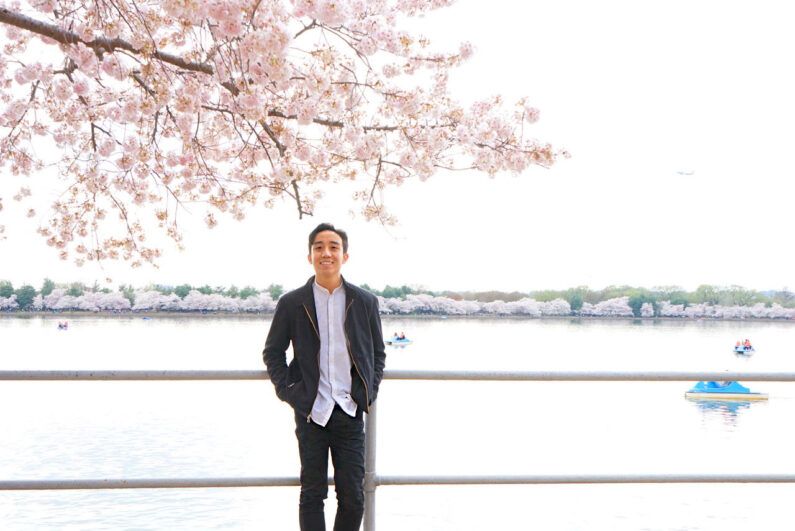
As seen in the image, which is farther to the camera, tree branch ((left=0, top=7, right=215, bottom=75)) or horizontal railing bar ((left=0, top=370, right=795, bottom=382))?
tree branch ((left=0, top=7, right=215, bottom=75))

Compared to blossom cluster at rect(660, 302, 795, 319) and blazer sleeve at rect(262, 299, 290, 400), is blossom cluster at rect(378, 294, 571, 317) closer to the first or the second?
blossom cluster at rect(660, 302, 795, 319)

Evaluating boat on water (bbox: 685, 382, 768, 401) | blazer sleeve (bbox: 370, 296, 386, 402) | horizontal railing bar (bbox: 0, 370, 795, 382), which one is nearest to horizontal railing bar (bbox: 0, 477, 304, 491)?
horizontal railing bar (bbox: 0, 370, 795, 382)

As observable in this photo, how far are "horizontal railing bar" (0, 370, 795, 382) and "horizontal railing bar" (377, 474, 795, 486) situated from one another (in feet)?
1.27

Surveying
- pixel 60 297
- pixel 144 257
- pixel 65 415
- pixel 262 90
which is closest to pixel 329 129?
pixel 262 90

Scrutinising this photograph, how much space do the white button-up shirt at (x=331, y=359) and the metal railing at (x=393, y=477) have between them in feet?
0.52

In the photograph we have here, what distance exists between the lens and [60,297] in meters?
48.5

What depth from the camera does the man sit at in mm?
3012

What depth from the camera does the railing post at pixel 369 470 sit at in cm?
313

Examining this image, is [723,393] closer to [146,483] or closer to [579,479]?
[579,479]

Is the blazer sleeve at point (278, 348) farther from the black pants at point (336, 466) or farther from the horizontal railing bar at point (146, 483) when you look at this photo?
the horizontal railing bar at point (146, 483)

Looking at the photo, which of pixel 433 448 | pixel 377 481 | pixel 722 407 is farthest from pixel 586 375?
pixel 722 407

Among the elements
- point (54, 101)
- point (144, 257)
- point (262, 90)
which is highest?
point (54, 101)

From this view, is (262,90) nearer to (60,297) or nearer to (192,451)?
(192,451)

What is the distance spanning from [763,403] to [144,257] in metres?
46.1
